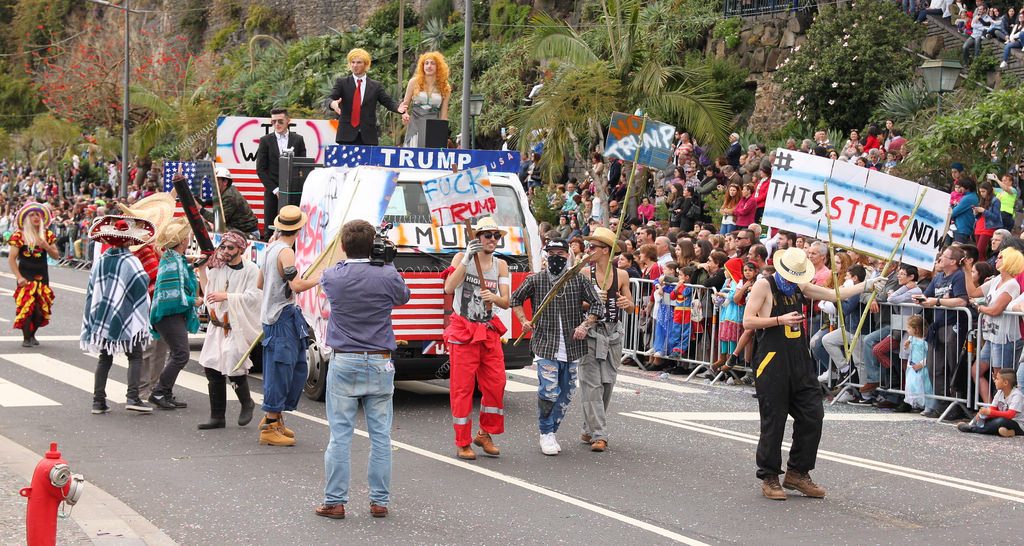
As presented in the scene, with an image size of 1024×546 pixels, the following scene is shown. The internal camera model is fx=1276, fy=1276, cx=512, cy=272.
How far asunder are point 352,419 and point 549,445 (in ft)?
8.00

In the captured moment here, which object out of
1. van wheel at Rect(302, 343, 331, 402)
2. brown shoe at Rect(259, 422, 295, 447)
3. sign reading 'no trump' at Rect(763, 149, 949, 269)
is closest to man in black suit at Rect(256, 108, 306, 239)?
van wheel at Rect(302, 343, 331, 402)

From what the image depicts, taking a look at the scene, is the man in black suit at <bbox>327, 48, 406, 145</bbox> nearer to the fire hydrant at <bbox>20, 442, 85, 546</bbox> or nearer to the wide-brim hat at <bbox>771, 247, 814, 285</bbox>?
the wide-brim hat at <bbox>771, 247, 814, 285</bbox>

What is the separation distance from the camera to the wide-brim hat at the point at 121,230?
1116 centimetres

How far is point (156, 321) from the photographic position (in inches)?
Answer: 447

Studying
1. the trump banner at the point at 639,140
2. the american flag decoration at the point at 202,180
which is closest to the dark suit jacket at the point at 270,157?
the american flag decoration at the point at 202,180

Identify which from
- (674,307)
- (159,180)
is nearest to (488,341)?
(674,307)

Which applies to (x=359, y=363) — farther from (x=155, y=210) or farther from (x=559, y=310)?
(x=155, y=210)

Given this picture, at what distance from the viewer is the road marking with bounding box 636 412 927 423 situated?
11.9 meters

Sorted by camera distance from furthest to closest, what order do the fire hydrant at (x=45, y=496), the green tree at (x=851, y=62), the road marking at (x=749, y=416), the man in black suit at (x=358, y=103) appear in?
the green tree at (x=851, y=62) < the man in black suit at (x=358, y=103) < the road marking at (x=749, y=416) < the fire hydrant at (x=45, y=496)

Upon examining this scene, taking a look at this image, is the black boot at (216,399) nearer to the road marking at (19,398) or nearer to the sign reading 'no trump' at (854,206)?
the road marking at (19,398)

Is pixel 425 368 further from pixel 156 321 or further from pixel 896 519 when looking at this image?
pixel 896 519

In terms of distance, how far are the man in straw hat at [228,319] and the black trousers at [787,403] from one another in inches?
164

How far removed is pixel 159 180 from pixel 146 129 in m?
9.56

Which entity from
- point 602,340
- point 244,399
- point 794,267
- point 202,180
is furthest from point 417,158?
point 794,267
